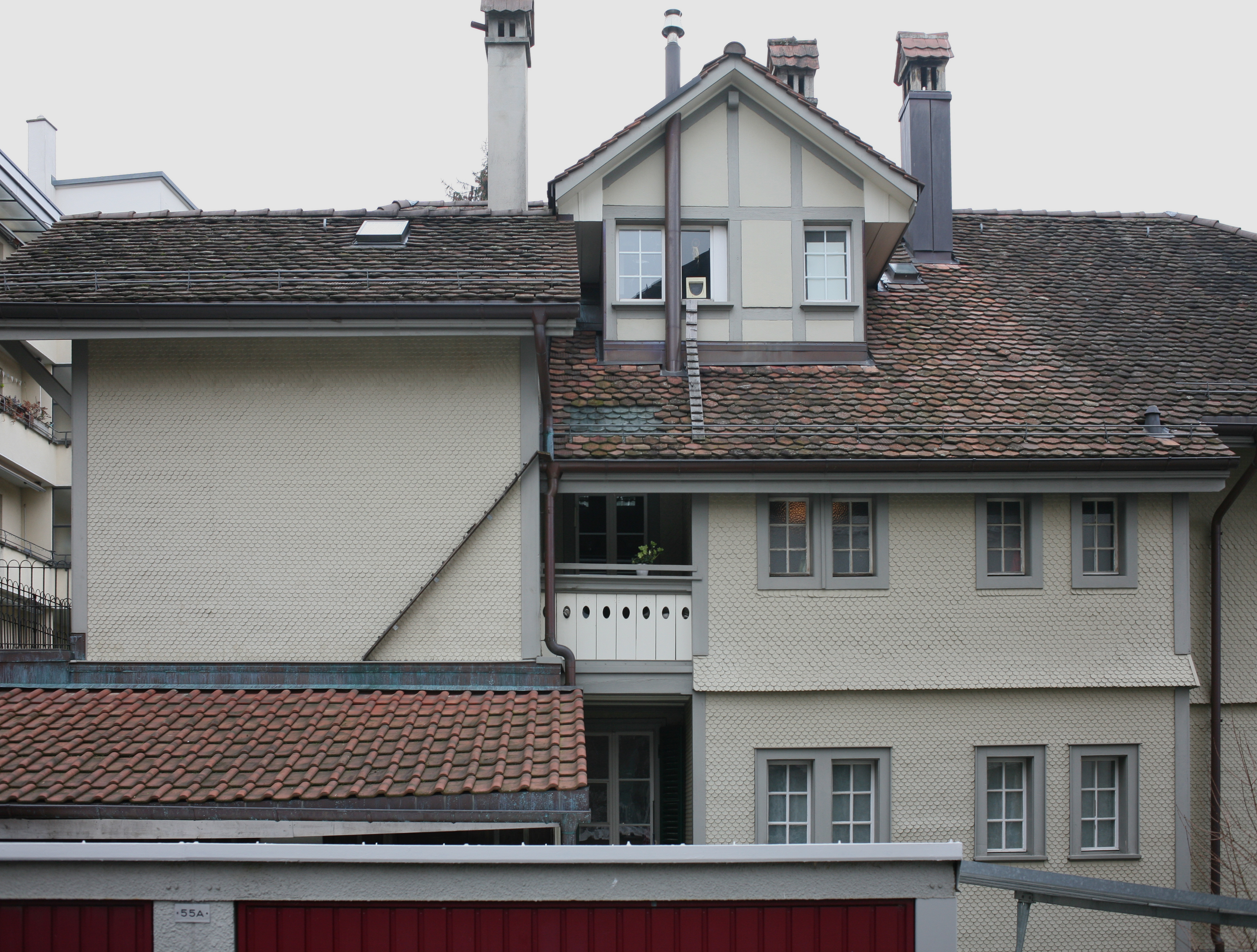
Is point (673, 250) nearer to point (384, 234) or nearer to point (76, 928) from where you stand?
point (384, 234)

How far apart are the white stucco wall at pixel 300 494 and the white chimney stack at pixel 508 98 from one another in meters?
A: 3.80

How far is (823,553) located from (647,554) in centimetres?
204

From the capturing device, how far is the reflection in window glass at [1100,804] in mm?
12047

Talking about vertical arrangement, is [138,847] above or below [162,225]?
below

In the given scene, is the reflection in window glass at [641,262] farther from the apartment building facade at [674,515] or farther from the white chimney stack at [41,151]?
the white chimney stack at [41,151]

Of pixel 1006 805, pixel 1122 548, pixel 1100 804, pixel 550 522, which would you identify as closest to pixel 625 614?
pixel 550 522

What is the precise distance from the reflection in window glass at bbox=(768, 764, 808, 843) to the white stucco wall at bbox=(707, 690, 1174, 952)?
299 mm

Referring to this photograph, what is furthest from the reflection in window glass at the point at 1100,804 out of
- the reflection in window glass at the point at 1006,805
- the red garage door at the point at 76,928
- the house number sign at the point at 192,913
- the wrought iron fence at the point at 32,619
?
the wrought iron fence at the point at 32,619

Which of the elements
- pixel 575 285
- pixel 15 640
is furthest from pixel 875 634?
pixel 15 640

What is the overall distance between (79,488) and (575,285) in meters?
5.82

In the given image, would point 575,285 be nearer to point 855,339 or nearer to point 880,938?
point 855,339

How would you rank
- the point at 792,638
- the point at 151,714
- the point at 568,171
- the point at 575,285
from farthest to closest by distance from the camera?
the point at 568,171
the point at 792,638
the point at 575,285
the point at 151,714

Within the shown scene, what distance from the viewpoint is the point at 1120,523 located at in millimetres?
12188

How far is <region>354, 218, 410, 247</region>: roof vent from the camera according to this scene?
12.6 meters
